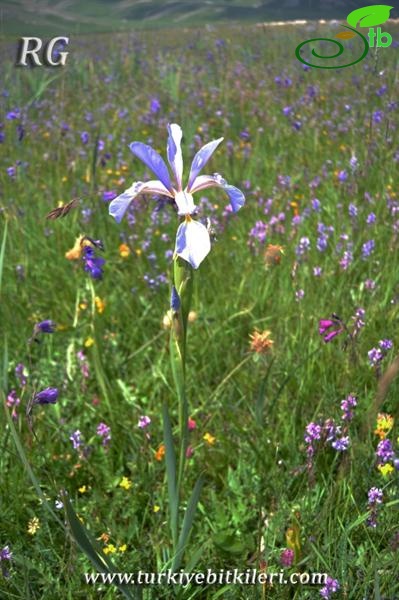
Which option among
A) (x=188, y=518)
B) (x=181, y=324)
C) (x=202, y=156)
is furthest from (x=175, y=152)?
(x=188, y=518)

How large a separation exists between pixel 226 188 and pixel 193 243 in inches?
5.4

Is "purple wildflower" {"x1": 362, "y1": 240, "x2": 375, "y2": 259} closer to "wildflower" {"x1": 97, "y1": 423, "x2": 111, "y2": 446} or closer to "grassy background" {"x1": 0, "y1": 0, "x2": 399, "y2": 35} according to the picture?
"wildflower" {"x1": 97, "y1": 423, "x2": 111, "y2": 446}

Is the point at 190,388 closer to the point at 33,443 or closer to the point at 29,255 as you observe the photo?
the point at 33,443

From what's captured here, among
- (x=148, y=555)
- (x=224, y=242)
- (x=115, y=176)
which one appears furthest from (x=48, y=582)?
(x=115, y=176)

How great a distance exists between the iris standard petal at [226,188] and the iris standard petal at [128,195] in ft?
0.19

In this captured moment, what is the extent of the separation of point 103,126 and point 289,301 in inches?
123

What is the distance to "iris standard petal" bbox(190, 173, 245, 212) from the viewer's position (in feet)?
3.66

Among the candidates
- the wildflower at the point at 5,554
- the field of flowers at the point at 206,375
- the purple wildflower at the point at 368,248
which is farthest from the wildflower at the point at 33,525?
the purple wildflower at the point at 368,248

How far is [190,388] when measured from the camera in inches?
83.4

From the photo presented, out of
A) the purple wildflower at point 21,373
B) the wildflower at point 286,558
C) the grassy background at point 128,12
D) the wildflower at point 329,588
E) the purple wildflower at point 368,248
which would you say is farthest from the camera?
the grassy background at point 128,12

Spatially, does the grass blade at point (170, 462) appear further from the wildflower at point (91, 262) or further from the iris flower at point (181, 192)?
the wildflower at point (91, 262)

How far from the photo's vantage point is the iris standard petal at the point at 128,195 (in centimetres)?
108

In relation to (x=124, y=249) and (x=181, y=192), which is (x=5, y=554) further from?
(x=124, y=249)

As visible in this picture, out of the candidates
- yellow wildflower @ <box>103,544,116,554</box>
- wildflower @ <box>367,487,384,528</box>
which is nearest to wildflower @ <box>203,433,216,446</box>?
yellow wildflower @ <box>103,544,116,554</box>
